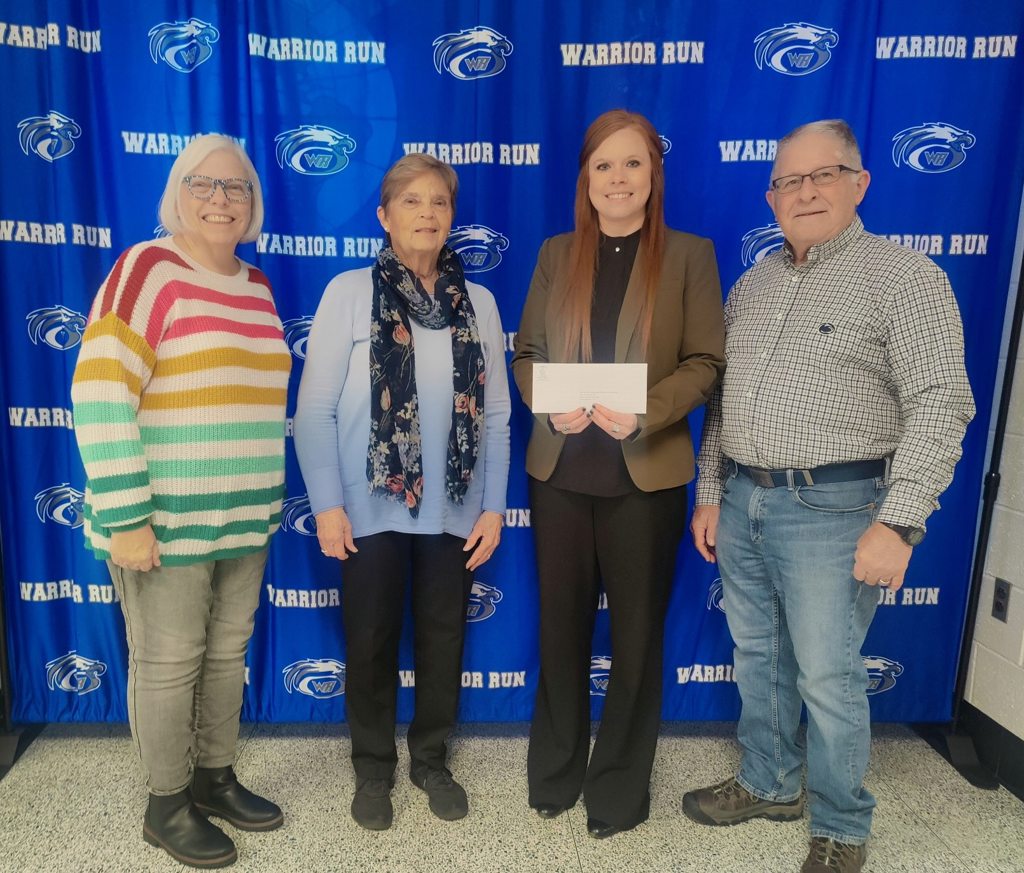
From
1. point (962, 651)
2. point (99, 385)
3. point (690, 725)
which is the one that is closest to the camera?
point (99, 385)

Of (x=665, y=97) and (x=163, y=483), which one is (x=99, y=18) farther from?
(x=665, y=97)

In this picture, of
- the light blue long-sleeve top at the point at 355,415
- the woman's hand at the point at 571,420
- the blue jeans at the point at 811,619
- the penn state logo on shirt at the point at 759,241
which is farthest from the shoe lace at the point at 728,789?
the penn state logo on shirt at the point at 759,241

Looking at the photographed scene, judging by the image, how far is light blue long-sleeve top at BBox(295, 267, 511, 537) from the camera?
1.66 m

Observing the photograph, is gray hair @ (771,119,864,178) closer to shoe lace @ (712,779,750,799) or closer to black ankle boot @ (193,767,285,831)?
shoe lace @ (712,779,750,799)

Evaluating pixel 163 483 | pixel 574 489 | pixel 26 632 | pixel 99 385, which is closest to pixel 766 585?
pixel 574 489

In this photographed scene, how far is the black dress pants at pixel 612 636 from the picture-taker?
168 cm

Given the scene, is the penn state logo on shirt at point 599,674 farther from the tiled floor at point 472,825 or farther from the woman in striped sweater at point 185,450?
the woman in striped sweater at point 185,450

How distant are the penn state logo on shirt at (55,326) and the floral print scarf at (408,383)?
1191 millimetres

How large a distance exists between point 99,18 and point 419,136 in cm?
106

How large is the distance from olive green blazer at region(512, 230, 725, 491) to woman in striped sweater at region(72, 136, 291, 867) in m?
0.73

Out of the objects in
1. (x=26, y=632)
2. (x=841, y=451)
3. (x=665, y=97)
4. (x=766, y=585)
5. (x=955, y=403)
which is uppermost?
(x=665, y=97)

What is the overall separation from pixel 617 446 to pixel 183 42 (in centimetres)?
189

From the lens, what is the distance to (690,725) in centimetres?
242

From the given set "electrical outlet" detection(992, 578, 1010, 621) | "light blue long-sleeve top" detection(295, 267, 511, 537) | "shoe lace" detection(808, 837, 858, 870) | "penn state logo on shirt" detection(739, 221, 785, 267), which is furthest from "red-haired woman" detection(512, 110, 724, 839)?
"electrical outlet" detection(992, 578, 1010, 621)
